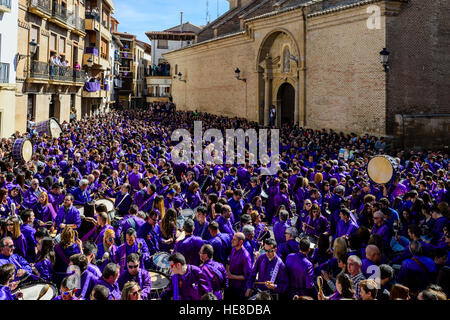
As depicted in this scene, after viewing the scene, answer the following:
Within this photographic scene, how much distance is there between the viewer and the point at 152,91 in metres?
62.0

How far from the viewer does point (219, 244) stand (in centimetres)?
604

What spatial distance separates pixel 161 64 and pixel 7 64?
141 feet

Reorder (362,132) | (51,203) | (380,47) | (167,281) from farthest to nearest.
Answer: (362,132) → (380,47) → (51,203) → (167,281)

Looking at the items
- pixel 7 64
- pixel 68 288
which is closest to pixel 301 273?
pixel 68 288

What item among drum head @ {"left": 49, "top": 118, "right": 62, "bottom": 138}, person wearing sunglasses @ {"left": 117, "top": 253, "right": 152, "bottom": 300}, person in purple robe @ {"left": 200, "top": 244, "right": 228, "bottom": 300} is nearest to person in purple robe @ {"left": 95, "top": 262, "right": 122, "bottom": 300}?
person wearing sunglasses @ {"left": 117, "top": 253, "right": 152, "bottom": 300}

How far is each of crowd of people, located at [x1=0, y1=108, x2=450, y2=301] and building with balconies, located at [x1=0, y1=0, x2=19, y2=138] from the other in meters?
9.70

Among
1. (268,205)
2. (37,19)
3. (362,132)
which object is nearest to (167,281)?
(268,205)

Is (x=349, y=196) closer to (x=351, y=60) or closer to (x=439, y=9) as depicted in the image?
(x=351, y=60)

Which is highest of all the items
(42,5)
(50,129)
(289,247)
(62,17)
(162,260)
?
(62,17)

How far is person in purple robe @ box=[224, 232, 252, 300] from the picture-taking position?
561cm

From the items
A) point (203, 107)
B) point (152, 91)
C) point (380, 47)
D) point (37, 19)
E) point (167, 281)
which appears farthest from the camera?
point (152, 91)

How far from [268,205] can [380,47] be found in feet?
41.9

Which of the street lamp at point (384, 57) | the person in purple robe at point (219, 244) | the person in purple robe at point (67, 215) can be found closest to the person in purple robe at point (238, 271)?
the person in purple robe at point (219, 244)

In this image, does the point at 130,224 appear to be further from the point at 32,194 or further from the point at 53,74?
the point at 53,74
